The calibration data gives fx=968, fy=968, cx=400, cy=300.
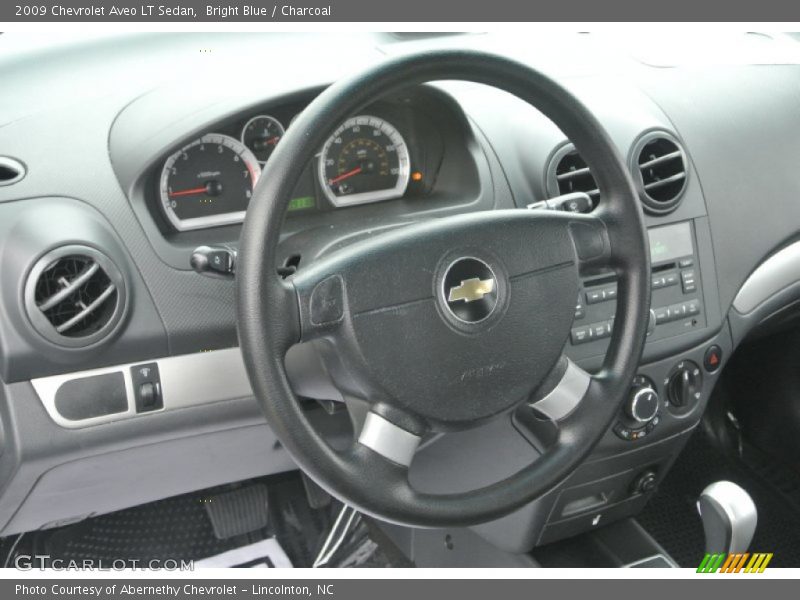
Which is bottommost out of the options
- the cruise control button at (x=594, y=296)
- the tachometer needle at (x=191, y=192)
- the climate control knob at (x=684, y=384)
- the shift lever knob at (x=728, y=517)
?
the shift lever knob at (x=728, y=517)

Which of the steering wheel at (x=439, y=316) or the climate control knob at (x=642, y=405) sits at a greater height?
the steering wheel at (x=439, y=316)

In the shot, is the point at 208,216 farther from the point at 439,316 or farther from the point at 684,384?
the point at 684,384

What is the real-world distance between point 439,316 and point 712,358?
0.85 meters

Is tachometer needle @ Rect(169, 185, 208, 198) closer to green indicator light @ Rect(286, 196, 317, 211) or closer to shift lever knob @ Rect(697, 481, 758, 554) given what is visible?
green indicator light @ Rect(286, 196, 317, 211)

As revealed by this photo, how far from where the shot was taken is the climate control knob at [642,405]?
1.70 m

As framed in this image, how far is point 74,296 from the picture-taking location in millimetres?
1398

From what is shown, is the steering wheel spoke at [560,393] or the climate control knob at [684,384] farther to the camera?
the climate control knob at [684,384]

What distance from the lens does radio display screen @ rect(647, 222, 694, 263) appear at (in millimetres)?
1773

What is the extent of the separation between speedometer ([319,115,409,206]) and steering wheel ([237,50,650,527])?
42 centimetres

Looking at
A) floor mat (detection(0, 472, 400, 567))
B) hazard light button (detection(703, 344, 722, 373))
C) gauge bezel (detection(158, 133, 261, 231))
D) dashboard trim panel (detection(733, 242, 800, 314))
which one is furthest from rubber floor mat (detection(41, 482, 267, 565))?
dashboard trim panel (detection(733, 242, 800, 314))

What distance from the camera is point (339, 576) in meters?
1.65

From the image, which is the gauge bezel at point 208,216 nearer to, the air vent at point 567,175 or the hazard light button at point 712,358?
the air vent at point 567,175

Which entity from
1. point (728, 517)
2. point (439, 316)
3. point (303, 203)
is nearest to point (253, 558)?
point (303, 203)

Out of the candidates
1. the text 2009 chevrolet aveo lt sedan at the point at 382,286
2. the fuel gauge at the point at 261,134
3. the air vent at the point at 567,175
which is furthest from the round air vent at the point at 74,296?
the air vent at the point at 567,175
